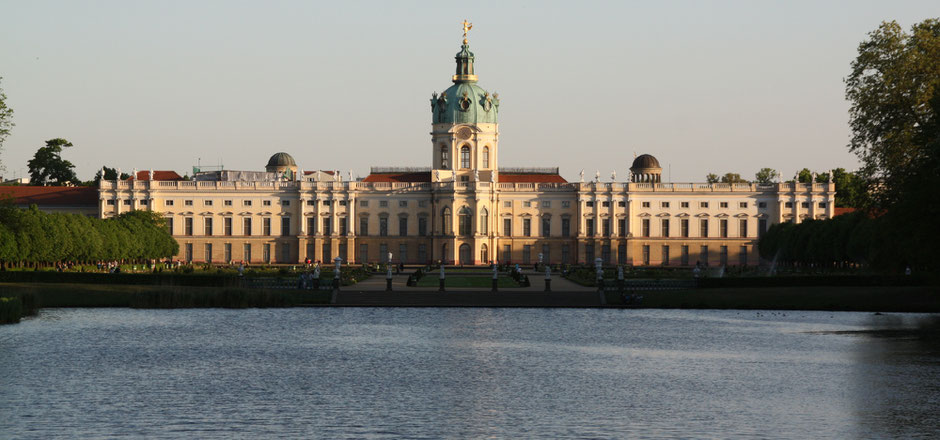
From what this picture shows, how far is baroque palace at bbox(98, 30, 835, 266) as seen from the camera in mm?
146000

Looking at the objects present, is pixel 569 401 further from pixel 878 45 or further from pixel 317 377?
pixel 878 45

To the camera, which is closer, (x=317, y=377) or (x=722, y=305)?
(x=317, y=377)

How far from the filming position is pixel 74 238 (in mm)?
101875

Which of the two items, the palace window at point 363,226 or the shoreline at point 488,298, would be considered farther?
the palace window at point 363,226

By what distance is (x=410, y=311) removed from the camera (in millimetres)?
62094

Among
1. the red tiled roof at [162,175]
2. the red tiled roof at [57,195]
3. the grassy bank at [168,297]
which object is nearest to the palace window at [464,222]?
the red tiled roof at [162,175]

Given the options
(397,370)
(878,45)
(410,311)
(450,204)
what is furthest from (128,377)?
(450,204)

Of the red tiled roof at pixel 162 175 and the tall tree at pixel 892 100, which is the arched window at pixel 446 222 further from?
the tall tree at pixel 892 100

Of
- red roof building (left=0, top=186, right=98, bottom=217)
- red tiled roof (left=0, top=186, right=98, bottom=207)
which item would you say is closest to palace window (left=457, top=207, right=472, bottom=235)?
red roof building (left=0, top=186, right=98, bottom=217)

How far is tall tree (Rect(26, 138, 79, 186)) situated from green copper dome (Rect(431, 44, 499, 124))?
56.7 metres

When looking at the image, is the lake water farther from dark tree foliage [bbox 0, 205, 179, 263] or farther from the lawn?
dark tree foliage [bbox 0, 205, 179, 263]

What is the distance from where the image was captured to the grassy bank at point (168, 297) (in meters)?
62.9

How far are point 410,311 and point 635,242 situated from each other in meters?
87.1

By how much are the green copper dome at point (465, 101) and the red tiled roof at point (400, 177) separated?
20.9 ft
